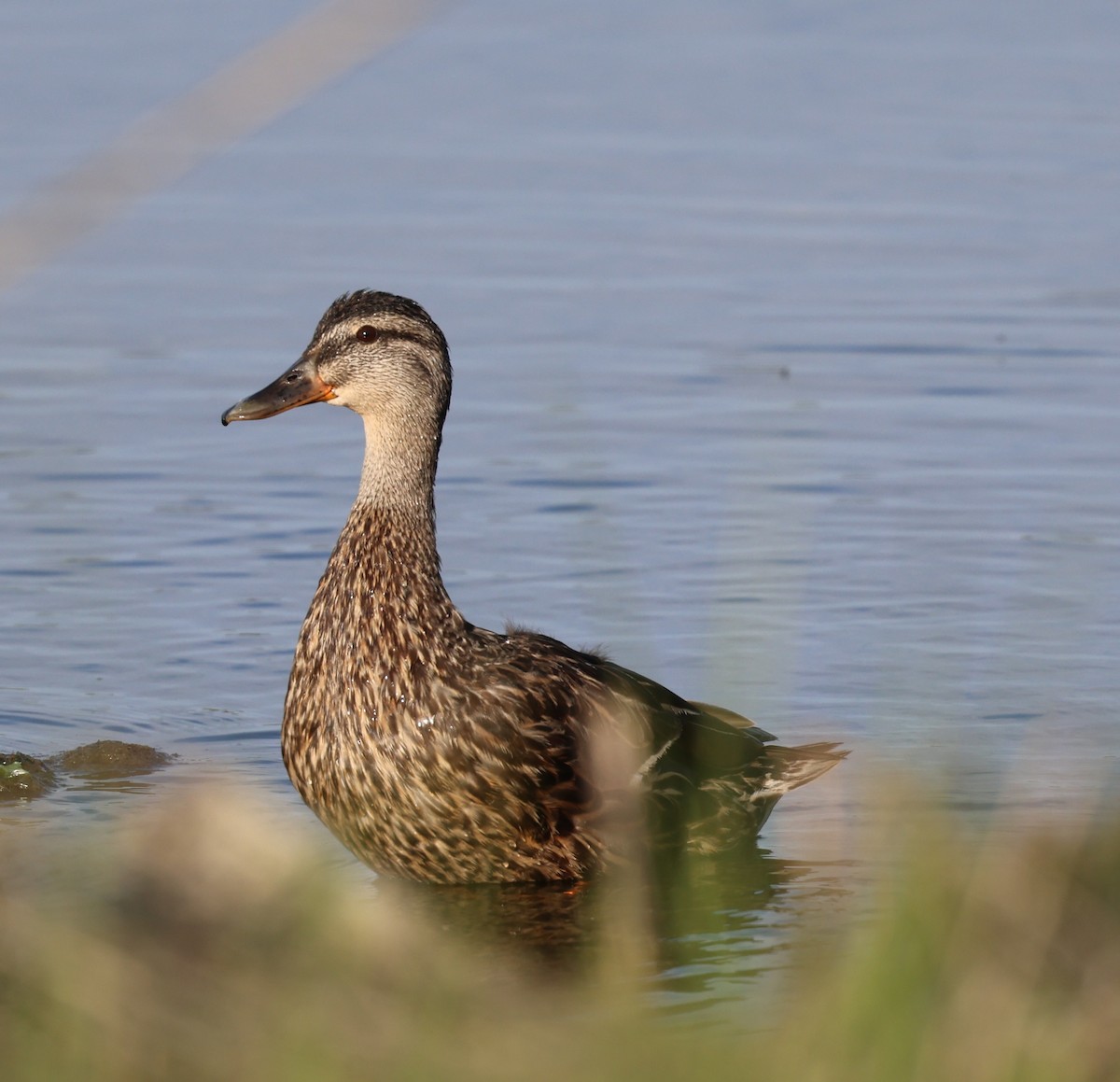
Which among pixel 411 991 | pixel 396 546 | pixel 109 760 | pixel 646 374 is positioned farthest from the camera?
pixel 646 374

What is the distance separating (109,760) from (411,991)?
196 inches

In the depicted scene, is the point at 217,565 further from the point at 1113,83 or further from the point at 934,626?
the point at 1113,83

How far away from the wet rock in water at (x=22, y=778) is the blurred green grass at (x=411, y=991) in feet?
12.7

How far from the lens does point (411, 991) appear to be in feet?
10.9

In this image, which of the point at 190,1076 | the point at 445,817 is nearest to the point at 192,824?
the point at 190,1076

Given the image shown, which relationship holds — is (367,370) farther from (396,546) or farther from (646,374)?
(646,374)

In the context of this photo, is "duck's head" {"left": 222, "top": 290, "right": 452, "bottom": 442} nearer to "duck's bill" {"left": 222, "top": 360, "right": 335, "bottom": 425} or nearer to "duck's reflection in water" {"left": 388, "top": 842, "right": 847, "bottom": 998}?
"duck's bill" {"left": 222, "top": 360, "right": 335, "bottom": 425}

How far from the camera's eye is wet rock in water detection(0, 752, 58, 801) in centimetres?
771

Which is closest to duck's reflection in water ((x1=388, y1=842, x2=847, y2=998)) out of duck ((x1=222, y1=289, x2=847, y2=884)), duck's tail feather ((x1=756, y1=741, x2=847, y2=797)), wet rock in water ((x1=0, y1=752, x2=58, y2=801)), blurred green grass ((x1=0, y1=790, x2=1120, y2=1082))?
duck ((x1=222, y1=289, x2=847, y2=884))

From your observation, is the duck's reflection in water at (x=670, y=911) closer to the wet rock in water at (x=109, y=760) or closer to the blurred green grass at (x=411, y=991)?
the blurred green grass at (x=411, y=991)

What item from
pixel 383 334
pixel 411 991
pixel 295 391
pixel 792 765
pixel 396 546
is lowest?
pixel 792 765

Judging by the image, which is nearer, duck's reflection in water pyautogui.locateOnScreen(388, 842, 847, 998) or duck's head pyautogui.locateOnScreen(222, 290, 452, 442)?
duck's reflection in water pyautogui.locateOnScreen(388, 842, 847, 998)

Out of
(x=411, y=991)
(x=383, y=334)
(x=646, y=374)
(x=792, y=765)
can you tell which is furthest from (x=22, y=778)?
(x=646, y=374)

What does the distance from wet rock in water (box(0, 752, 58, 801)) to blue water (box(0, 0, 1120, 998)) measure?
0.44 feet
